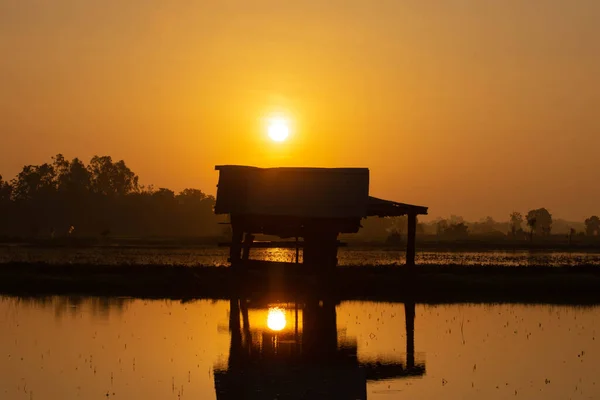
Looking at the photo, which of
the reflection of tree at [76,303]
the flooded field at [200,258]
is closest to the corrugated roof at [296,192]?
the reflection of tree at [76,303]

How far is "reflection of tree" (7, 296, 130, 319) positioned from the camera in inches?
1233

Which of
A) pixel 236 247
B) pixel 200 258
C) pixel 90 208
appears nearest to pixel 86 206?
pixel 90 208

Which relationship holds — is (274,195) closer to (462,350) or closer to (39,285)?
(39,285)

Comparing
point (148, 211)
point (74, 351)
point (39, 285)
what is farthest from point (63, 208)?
point (74, 351)

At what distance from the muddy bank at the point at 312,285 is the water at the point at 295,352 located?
13.8 ft

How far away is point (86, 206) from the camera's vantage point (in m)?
161

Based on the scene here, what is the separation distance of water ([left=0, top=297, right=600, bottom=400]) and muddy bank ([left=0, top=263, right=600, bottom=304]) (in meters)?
4.19

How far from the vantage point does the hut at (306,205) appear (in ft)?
128

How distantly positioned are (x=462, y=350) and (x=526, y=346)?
6.60 feet

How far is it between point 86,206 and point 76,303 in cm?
13047

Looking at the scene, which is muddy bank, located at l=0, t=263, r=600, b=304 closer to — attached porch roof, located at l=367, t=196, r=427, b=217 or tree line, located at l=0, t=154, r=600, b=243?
attached porch roof, located at l=367, t=196, r=427, b=217

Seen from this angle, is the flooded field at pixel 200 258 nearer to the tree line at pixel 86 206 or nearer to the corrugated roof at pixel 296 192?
the corrugated roof at pixel 296 192

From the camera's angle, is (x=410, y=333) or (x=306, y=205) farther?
(x=306, y=205)

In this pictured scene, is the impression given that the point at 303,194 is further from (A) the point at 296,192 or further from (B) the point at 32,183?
(B) the point at 32,183
